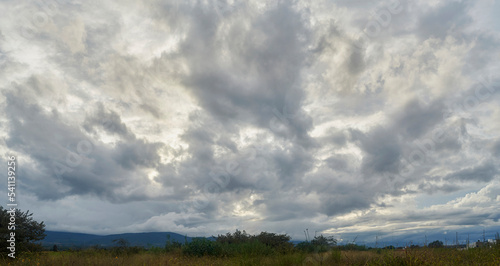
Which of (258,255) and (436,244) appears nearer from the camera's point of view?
(258,255)

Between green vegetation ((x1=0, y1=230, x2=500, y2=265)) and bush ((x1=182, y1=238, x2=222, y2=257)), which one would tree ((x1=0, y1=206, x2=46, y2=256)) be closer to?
green vegetation ((x1=0, y1=230, x2=500, y2=265))

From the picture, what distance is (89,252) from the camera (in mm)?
22859

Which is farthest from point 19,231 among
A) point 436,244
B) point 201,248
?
point 436,244

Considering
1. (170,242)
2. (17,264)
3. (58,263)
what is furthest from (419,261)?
(170,242)

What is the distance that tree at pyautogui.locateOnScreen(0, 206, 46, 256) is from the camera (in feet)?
66.8

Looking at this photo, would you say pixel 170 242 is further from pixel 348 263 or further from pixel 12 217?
pixel 348 263

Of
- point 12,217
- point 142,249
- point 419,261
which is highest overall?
point 12,217

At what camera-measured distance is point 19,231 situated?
848 inches

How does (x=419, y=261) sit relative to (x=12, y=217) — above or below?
below

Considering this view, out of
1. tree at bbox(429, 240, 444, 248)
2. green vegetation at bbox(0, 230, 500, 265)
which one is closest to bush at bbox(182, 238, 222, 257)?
green vegetation at bbox(0, 230, 500, 265)

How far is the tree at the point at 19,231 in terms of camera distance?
20.4m

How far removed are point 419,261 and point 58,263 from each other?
1703cm

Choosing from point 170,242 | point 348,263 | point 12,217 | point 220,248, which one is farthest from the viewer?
point 170,242

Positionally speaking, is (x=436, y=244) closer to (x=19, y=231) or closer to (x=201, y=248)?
(x=201, y=248)
